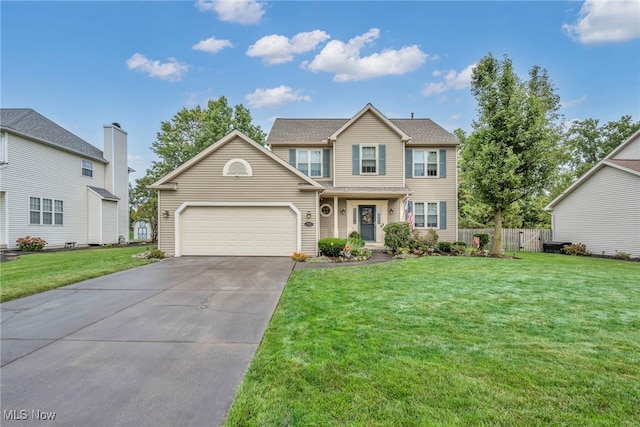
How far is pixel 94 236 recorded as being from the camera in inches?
728

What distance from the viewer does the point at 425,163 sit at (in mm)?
15734

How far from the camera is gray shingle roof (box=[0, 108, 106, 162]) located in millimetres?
14967

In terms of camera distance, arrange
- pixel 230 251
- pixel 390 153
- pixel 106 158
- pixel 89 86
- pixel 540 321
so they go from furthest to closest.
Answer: pixel 106 158, pixel 89 86, pixel 390 153, pixel 230 251, pixel 540 321

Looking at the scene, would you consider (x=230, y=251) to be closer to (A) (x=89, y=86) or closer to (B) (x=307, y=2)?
(B) (x=307, y=2)

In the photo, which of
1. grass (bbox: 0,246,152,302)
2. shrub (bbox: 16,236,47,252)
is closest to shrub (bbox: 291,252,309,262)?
grass (bbox: 0,246,152,302)

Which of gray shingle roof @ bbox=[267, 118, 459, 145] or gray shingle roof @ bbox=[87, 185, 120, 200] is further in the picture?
gray shingle roof @ bbox=[87, 185, 120, 200]

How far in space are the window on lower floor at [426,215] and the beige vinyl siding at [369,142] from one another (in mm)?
2111

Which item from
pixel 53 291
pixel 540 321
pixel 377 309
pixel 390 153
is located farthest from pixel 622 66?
pixel 53 291

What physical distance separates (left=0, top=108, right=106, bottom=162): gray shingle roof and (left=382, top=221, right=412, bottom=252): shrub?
19.5 m

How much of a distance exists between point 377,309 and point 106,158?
22899 mm

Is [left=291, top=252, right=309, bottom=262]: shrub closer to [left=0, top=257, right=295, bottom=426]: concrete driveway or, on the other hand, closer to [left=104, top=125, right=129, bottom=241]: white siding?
[left=0, top=257, right=295, bottom=426]: concrete driveway

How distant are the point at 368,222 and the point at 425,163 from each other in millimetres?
4670

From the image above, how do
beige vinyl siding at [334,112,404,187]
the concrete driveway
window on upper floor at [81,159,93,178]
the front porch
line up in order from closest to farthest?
the concrete driveway → beige vinyl siding at [334,112,404,187] → the front porch → window on upper floor at [81,159,93,178]

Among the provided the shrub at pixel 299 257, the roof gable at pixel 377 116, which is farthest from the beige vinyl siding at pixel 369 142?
the shrub at pixel 299 257
